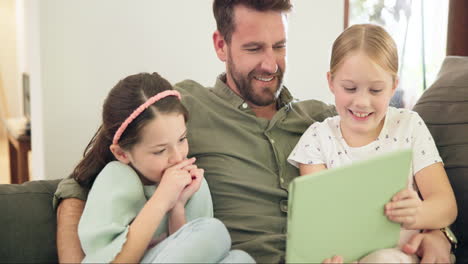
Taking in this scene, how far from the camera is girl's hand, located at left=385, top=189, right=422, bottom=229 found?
1159 mm

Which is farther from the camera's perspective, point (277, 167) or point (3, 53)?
point (3, 53)

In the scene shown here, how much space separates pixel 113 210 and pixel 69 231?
200mm

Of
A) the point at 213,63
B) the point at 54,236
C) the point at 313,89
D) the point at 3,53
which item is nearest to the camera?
the point at 54,236

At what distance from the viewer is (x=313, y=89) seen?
2805 millimetres

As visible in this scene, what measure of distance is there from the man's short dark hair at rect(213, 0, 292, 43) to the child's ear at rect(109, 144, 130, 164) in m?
0.55

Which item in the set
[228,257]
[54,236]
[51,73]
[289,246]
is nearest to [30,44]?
[51,73]

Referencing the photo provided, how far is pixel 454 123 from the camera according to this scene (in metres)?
1.53

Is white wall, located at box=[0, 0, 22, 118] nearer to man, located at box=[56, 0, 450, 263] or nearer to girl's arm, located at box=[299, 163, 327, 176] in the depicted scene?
man, located at box=[56, 0, 450, 263]

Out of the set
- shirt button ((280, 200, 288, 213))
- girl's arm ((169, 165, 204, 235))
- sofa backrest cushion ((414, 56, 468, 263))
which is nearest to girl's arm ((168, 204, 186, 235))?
girl's arm ((169, 165, 204, 235))

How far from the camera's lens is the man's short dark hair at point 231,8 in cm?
163

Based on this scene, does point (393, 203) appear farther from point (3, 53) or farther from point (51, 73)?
point (3, 53)

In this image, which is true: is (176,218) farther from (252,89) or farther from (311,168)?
(252,89)

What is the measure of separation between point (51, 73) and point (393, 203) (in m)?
1.52

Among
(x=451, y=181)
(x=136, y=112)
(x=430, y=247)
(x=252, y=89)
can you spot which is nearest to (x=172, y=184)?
(x=136, y=112)
